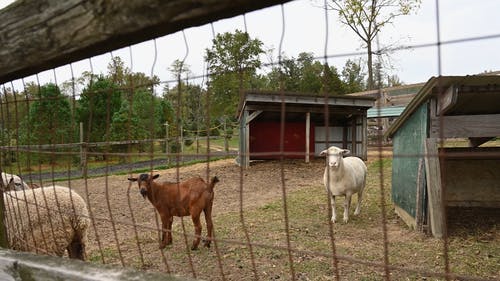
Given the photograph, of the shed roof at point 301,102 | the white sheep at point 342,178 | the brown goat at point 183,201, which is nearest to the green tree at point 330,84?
the brown goat at point 183,201

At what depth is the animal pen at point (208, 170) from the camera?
1154 millimetres

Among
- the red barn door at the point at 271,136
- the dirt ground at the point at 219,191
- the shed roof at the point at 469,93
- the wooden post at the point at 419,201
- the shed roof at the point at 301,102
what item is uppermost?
the shed roof at the point at 301,102

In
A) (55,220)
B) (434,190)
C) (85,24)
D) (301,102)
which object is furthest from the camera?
(301,102)

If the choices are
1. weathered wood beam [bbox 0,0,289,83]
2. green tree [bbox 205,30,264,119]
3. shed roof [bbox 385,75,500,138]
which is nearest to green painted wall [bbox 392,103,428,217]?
shed roof [bbox 385,75,500,138]

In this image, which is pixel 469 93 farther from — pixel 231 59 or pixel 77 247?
pixel 77 247

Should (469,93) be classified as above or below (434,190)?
above

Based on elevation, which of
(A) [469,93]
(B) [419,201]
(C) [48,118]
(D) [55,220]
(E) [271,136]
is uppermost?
(A) [469,93]

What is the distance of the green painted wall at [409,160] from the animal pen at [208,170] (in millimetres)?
55

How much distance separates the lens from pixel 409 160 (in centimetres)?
631

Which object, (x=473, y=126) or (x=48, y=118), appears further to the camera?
(x=473, y=126)

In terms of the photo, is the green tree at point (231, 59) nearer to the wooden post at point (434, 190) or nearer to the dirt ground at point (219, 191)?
the wooden post at point (434, 190)

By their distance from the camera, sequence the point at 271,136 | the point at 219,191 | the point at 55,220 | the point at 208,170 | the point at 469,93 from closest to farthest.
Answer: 1. the point at 208,170
2. the point at 55,220
3. the point at 469,93
4. the point at 219,191
5. the point at 271,136

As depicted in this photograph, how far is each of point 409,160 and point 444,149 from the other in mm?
1966

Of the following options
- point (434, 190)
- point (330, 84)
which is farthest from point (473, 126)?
point (330, 84)
